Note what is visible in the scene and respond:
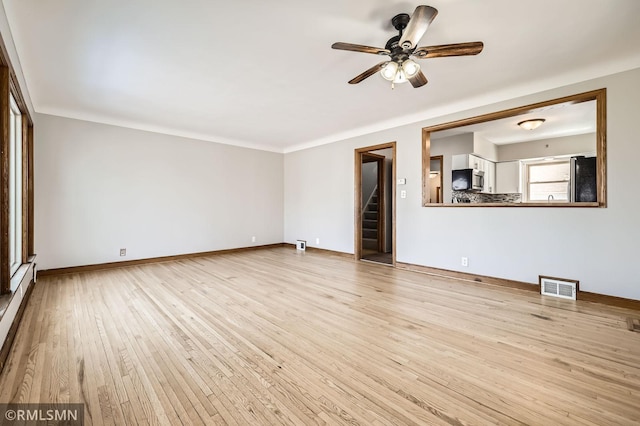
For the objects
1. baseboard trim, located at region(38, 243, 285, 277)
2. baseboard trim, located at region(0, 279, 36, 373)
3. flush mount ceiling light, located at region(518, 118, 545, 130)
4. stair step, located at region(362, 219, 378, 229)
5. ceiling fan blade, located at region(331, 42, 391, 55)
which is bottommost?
baseboard trim, located at region(0, 279, 36, 373)

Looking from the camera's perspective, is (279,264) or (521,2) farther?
(279,264)

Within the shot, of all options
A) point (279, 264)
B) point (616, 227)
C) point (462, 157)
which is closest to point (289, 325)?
point (279, 264)

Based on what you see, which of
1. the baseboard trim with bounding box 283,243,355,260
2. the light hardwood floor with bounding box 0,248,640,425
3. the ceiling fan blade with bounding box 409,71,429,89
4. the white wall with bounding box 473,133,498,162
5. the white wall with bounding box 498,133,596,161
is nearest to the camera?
the light hardwood floor with bounding box 0,248,640,425

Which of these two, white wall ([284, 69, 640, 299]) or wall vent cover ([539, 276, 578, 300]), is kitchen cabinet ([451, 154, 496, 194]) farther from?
wall vent cover ([539, 276, 578, 300])

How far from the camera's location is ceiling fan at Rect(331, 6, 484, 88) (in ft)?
5.99

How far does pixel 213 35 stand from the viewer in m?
2.33

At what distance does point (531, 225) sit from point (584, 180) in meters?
0.83

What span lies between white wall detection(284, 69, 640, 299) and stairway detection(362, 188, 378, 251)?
1469mm

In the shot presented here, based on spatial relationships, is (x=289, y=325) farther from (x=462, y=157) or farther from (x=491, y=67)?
(x=462, y=157)

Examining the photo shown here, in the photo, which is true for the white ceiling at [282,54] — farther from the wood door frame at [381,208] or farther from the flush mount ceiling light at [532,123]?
the wood door frame at [381,208]

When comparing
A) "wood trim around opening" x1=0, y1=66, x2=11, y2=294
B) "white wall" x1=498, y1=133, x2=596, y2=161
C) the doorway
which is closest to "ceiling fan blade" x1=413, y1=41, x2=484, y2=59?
the doorway

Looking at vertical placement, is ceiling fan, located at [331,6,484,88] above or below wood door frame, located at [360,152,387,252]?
above

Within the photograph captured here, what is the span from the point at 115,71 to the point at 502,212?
4.90 metres

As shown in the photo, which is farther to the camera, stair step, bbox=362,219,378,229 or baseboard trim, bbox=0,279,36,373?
stair step, bbox=362,219,378,229
